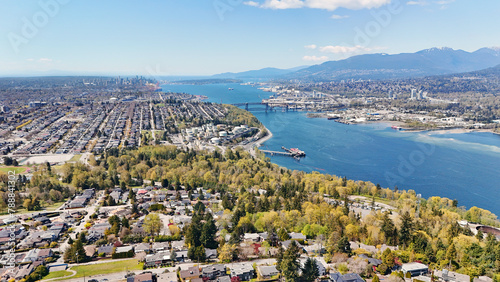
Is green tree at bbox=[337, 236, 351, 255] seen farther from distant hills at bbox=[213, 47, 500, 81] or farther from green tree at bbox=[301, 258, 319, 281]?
distant hills at bbox=[213, 47, 500, 81]

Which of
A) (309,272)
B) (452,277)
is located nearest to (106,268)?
(309,272)

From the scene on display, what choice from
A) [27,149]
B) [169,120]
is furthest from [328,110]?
[27,149]

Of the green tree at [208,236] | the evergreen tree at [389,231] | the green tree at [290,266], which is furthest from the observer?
the evergreen tree at [389,231]

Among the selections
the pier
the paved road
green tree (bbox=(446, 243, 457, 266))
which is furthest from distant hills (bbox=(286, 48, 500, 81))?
green tree (bbox=(446, 243, 457, 266))

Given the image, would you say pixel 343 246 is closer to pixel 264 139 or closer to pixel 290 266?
pixel 290 266

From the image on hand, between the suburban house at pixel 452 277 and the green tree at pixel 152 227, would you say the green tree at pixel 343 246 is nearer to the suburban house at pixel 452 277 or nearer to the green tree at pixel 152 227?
the suburban house at pixel 452 277

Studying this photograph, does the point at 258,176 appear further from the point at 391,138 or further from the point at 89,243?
the point at 391,138

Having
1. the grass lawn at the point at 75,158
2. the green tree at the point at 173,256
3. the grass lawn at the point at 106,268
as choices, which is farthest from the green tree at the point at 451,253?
the grass lawn at the point at 75,158
